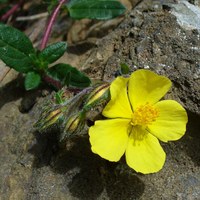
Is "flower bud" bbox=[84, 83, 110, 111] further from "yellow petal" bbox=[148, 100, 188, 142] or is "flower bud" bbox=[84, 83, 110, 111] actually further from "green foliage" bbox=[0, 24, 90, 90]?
"green foliage" bbox=[0, 24, 90, 90]

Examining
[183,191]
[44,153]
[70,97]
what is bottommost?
[183,191]

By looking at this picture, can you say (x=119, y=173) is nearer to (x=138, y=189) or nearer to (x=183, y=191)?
Answer: (x=138, y=189)


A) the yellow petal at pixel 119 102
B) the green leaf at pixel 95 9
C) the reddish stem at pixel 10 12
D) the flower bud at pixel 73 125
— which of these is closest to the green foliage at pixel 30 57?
the green leaf at pixel 95 9

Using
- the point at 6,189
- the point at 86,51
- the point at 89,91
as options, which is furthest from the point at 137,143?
the point at 86,51

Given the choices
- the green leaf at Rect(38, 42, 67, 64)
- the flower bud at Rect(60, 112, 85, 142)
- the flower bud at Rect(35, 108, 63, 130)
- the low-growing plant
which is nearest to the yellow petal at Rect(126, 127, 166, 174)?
the flower bud at Rect(60, 112, 85, 142)

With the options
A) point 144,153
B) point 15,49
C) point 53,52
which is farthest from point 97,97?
point 15,49

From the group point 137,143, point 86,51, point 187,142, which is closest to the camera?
point 137,143

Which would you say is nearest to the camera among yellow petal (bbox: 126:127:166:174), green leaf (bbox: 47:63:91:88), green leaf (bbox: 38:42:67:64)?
yellow petal (bbox: 126:127:166:174)

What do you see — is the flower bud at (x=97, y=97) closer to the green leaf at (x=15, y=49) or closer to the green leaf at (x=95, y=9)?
the green leaf at (x=15, y=49)
